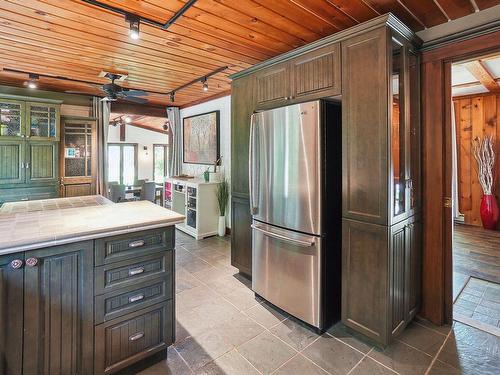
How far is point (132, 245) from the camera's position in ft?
5.56

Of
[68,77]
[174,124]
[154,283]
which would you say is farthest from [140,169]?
[154,283]

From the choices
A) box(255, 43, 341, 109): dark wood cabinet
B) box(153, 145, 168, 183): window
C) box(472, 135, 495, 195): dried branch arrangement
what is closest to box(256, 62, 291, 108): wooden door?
box(255, 43, 341, 109): dark wood cabinet

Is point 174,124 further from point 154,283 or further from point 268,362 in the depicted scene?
point 268,362

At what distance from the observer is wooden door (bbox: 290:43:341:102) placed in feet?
6.75

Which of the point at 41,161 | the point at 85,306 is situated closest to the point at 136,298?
Answer: the point at 85,306

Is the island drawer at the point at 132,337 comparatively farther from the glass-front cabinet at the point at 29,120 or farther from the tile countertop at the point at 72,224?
the glass-front cabinet at the point at 29,120

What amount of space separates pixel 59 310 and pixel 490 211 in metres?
6.15

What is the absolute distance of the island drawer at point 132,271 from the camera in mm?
1592

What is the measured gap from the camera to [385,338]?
188 cm

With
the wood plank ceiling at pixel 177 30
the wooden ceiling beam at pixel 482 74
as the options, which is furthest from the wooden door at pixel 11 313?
the wooden ceiling beam at pixel 482 74

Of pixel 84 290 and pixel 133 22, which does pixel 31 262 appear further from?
pixel 133 22

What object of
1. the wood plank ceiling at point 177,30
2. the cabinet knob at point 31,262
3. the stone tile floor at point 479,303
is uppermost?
the wood plank ceiling at point 177,30

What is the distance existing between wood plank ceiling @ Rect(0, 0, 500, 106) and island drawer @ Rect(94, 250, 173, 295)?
178 cm

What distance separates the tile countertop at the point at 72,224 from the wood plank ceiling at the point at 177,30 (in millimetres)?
1502
